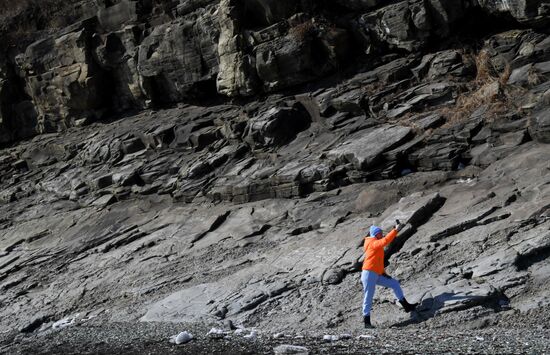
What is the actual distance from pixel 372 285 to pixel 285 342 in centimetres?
161

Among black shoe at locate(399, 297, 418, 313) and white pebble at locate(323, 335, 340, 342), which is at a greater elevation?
white pebble at locate(323, 335, 340, 342)

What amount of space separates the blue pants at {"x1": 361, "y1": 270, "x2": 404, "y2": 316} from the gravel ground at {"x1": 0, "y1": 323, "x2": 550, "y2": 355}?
416 millimetres

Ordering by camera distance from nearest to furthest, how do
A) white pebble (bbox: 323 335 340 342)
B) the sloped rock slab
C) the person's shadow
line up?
white pebble (bbox: 323 335 340 342) < the person's shadow < the sloped rock slab

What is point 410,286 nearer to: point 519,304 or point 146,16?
point 519,304

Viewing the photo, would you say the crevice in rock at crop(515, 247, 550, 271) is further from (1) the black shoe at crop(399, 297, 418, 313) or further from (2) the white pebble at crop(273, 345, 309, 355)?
(2) the white pebble at crop(273, 345, 309, 355)

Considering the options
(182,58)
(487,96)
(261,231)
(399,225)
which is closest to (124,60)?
(182,58)

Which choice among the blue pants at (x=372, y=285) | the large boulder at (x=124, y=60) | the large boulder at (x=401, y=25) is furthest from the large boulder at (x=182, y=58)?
the blue pants at (x=372, y=285)

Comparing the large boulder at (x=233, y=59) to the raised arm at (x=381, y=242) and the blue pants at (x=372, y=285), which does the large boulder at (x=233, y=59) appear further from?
the blue pants at (x=372, y=285)

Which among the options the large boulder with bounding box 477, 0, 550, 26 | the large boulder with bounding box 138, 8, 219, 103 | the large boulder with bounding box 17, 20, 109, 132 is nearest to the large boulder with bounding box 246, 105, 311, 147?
the large boulder with bounding box 138, 8, 219, 103

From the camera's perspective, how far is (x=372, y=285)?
29.7 ft

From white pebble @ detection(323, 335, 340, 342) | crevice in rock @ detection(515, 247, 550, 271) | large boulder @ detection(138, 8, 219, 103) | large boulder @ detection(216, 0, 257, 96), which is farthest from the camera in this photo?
large boulder @ detection(138, 8, 219, 103)

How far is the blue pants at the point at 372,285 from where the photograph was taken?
8992mm

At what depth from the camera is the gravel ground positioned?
291 inches

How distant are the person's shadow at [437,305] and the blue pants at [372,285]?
1.15 ft
